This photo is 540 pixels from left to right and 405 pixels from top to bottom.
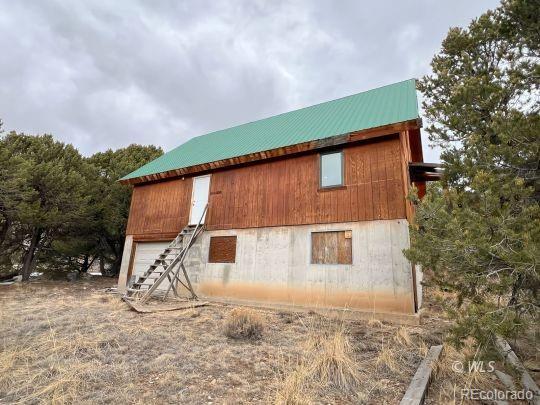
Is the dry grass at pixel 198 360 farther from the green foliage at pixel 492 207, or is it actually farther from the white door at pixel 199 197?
the white door at pixel 199 197

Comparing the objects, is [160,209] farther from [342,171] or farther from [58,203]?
[342,171]

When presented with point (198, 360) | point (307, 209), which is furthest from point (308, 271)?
point (198, 360)

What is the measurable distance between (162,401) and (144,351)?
1.95m

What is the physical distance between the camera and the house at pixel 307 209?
9375 millimetres

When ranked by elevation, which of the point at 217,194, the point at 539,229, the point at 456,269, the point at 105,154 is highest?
the point at 105,154

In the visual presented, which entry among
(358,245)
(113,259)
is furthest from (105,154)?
(358,245)

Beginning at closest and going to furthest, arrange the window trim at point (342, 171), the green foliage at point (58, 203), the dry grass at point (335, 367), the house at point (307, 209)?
1. the dry grass at point (335, 367)
2. the house at point (307, 209)
3. the window trim at point (342, 171)
4. the green foliage at point (58, 203)

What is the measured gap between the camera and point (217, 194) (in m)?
13.2

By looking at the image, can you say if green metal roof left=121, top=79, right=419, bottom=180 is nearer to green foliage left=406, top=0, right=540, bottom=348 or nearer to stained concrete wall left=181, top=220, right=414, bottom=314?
green foliage left=406, top=0, right=540, bottom=348

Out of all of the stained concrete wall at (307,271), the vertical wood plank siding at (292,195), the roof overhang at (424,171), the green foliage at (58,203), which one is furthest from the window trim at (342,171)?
the green foliage at (58,203)

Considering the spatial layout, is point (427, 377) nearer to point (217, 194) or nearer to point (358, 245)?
point (358, 245)

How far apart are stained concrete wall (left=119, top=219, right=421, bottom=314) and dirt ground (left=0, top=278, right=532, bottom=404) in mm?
1109

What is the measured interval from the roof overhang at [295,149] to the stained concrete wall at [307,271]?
8.72 ft

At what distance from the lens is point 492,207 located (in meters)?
4.29
